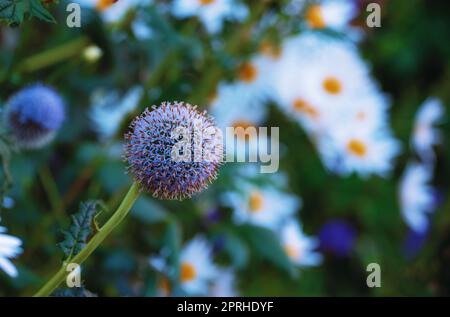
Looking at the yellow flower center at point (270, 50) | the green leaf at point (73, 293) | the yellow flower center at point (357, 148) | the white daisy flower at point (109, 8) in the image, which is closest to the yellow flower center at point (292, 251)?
the yellow flower center at point (357, 148)

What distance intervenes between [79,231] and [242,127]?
783 mm

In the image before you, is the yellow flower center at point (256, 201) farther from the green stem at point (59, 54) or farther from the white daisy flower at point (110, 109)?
the green stem at point (59, 54)

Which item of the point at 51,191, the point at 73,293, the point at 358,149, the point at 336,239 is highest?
the point at 358,149

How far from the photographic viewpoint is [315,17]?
129cm

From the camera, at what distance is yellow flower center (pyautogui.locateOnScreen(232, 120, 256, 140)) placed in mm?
1310

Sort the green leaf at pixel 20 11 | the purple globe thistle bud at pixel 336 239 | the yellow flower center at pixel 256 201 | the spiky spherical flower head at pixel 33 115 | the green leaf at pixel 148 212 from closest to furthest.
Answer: the green leaf at pixel 20 11, the spiky spherical flower head at pixel 33 115, the green leaf at pixel 148 212, the yellow flower center at pixel 256 201, the purple globe thistle bud at pixel 336 239

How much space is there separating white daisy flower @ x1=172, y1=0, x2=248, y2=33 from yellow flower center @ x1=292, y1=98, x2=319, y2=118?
274 millimetres

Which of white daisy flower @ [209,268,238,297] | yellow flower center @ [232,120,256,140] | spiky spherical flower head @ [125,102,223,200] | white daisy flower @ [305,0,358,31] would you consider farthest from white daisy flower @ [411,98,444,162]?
spiky spherical flower head @ [125,102,223,200]

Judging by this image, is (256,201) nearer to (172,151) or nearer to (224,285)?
(224,285)

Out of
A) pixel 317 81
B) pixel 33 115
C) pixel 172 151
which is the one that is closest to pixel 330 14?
pixel 317 81

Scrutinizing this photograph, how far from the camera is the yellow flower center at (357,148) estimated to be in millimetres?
1437

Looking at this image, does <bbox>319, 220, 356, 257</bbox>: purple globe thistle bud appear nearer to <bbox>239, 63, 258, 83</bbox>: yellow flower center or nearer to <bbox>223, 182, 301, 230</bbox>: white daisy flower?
<bbox>223, 182, 301, 230</bbox>: white daisy flower

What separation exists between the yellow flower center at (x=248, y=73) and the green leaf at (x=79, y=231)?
78cm

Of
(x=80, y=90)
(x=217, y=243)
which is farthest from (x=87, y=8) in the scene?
(x=217, y=243)
